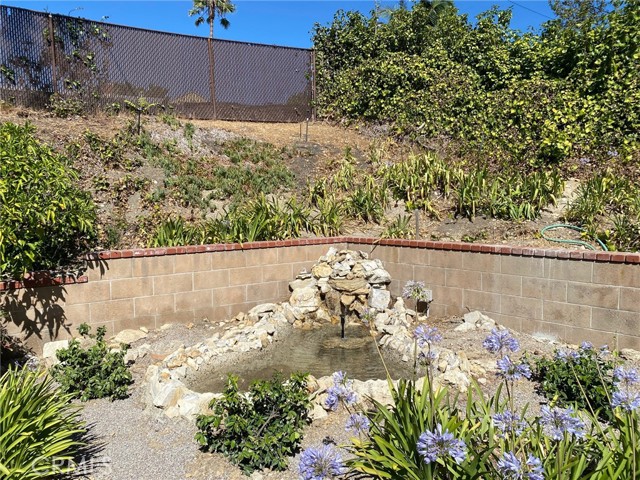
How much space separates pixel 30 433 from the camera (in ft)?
8.32

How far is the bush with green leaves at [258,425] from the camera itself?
2.98m

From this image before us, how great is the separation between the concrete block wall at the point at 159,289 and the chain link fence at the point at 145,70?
5550 mm

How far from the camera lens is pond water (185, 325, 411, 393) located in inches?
194

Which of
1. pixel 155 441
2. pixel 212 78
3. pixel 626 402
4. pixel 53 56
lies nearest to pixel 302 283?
pixel 155 441

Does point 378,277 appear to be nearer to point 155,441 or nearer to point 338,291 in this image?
point 338,291

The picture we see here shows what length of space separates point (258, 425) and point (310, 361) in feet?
7.83

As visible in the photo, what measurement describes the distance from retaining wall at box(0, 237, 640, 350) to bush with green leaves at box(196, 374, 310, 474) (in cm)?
309

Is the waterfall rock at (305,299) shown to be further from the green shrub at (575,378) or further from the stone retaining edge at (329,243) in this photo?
the green shrub at (575,378)

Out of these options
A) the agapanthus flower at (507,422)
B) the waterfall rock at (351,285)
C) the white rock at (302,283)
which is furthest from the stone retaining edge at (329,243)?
the agapanthus flower at (507,422)

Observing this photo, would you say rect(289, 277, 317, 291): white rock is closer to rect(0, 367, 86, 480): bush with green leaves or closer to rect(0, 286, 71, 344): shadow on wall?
rect(0, 286, 71, 344): shadow on wall

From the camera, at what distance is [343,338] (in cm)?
638

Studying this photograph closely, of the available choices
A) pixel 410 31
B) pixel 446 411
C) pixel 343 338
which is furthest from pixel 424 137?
pixel 446 411

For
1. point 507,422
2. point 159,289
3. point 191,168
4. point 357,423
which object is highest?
point 191,168

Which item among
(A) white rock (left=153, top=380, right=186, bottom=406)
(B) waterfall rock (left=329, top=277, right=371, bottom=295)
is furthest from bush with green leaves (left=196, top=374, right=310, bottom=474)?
(B) waterfall rock (left=329, top=277, right=371, bottom=295)
